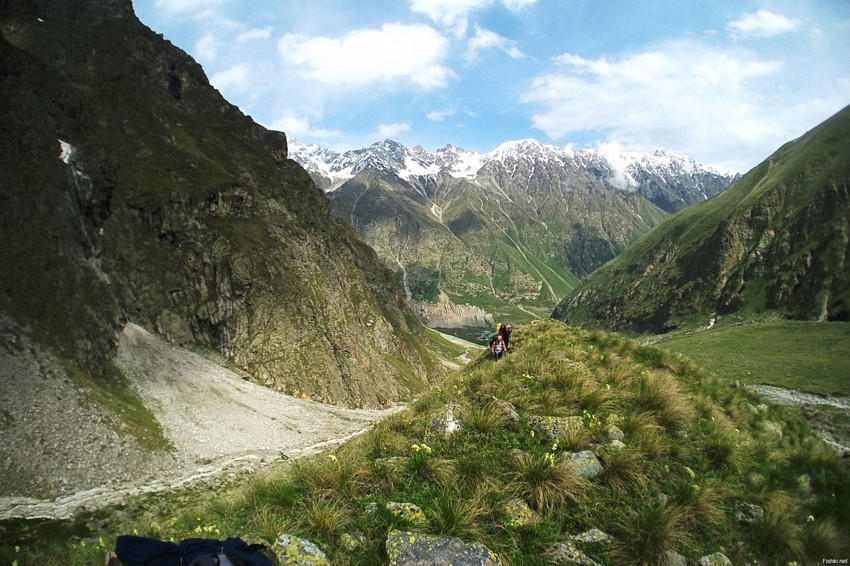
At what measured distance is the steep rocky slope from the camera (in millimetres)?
112500

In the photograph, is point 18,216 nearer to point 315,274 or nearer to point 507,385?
point 315,274

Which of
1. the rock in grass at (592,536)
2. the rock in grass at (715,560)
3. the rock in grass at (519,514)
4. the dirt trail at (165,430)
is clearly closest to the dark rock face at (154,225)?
the dirt trail at (165,430)

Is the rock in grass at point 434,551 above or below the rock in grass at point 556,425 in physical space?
below

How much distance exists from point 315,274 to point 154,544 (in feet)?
253

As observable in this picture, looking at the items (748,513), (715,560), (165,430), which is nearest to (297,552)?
(715,560)

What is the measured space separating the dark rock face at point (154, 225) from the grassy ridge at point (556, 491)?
141ft

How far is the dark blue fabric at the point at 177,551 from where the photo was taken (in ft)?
17.4

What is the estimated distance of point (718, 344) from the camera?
74.9m

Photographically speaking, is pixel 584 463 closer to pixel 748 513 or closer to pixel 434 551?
pixel 748 513

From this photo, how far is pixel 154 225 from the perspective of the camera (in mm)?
65812

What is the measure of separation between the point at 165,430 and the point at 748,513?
44.5 metres

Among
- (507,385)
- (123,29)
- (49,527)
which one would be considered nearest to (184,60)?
(123,29)

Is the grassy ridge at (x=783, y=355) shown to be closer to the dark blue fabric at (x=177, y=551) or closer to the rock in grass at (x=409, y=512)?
the rock in grass at (x=409, y=512)

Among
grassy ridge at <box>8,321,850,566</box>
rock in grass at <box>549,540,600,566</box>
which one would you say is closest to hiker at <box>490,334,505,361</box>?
grassy ridge at <box>8,321,850,566</box>
